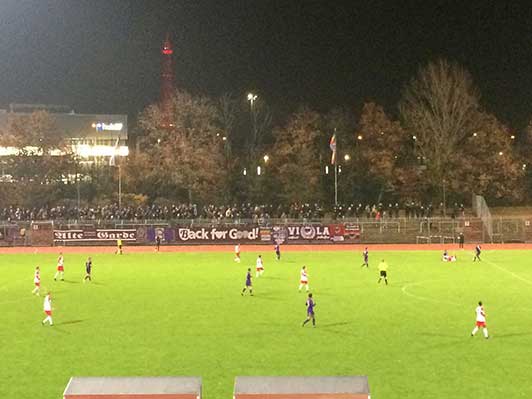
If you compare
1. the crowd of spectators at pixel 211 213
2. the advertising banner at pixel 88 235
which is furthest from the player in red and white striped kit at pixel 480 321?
the advertising banner at pixel 88 235

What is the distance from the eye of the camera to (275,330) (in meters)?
22.1

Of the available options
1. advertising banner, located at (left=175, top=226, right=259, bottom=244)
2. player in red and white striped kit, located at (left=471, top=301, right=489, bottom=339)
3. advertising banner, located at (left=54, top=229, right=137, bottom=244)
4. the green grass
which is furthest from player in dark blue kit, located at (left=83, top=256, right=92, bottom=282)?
advertising banner, located at (left=175, top=226, right=259, bottom=244)

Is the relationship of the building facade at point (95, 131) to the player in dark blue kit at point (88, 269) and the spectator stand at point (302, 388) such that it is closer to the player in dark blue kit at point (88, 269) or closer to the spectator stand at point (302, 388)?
the player in dark blue kit at point (88, 269)

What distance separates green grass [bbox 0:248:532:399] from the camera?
16672 mm

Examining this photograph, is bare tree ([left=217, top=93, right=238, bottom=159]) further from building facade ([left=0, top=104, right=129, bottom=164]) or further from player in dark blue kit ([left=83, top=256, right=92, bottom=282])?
player in dark blue kit ([left=83, top=256, right=92, bottom=282])

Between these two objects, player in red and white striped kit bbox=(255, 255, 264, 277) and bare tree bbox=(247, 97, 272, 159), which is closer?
player in red and white striped kit bbox=(255, 255, 264, 277)

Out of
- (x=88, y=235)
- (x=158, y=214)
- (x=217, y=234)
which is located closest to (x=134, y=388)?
(x=217, y=234)

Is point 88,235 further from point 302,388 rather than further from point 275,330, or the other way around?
point 302,388

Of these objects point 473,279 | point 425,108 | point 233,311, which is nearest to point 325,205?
point 425,108

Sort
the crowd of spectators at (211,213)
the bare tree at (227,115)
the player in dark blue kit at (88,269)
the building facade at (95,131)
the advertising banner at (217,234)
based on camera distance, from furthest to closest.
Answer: the building facade at (95,131) < the bare tree at (227,115) < the crowd of spectators at (211,213) < the advertising banner at (217,234) < the player in dark blue kit at (88,269)

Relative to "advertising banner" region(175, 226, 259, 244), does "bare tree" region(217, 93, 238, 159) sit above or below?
above

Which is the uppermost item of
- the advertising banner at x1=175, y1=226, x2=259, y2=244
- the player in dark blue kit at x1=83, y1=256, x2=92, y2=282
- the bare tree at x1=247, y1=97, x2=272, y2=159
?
the bare tree at x1=247, y1=97, x2=272, y2=159

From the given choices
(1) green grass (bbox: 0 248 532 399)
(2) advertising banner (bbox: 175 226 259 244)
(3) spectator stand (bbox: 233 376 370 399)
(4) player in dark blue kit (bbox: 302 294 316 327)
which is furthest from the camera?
(2) advertising banner (bbox: 175 226 259 244)

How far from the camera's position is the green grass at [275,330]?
16.7 m
